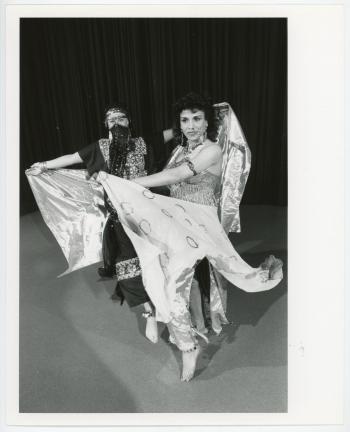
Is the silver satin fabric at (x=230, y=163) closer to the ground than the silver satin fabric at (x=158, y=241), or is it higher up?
higher up

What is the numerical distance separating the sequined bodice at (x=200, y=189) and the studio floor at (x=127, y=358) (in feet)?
2.49

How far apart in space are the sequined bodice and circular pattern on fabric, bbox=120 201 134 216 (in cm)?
28

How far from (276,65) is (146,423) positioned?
9.07 feet

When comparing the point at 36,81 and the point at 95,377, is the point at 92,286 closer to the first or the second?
the point at 95,377

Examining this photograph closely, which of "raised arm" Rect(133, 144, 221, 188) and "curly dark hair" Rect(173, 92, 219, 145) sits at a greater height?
"curly dark hair" Rect(173, 92, 219, 145)

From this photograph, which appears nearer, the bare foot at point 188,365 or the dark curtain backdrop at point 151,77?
the bare foot at point 188,365

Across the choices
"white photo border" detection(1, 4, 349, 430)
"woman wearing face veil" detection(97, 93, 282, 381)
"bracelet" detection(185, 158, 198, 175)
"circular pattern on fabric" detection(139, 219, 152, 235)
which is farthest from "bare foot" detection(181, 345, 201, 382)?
"bracelet" detection(185, 158, 198, 175)

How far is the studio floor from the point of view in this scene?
5.76ft

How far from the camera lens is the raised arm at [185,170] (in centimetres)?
174

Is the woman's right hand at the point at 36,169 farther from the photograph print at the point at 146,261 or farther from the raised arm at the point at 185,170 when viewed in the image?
the raised arm at the point at 185,170

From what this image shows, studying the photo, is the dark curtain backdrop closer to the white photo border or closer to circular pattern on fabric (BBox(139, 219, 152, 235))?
the white photo border
